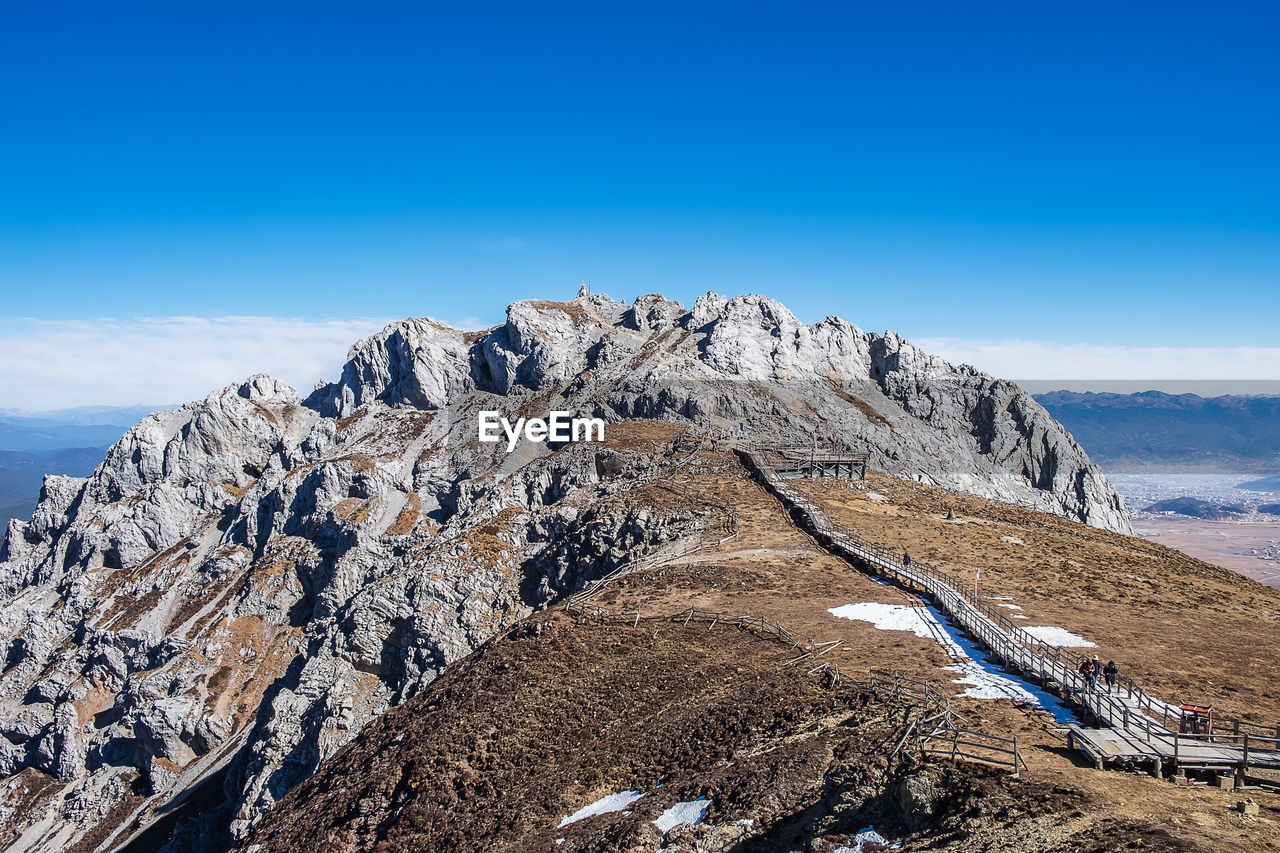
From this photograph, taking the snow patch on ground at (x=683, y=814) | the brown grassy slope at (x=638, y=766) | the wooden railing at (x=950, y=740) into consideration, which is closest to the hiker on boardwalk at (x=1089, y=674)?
the wooden railing at (x=950, y=740)

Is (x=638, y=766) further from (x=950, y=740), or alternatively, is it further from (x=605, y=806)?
(x=950, y=740)

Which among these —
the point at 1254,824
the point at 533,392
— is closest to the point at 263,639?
the point at 533,392

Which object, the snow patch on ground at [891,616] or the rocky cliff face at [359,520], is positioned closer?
the snow patch on ground at [891,616]

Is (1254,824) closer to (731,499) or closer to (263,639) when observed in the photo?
(731,499)

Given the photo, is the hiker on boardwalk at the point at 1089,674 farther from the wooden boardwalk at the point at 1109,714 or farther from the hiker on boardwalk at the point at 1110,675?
the hiker on boardwalk at the point at 1110,675

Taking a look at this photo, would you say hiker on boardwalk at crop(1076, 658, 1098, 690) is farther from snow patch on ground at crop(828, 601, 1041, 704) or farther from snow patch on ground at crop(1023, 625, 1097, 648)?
snow patch on ground at crop(1023, 625, 1097, 648)

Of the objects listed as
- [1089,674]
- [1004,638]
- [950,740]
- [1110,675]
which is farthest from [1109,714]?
[1004,638]
